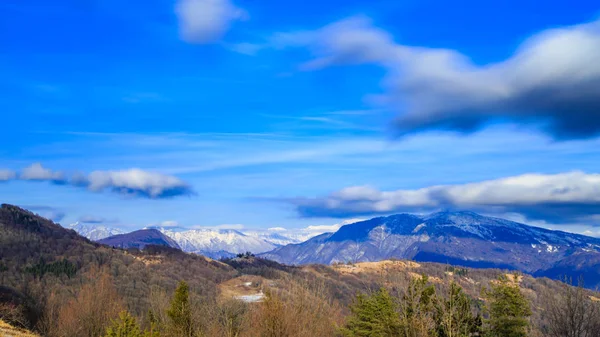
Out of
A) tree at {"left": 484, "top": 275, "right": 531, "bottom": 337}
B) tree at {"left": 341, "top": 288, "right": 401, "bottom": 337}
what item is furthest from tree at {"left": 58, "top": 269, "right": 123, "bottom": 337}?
tree at {"left": 484, "top": 275, "right": 531, "bottom": 337}

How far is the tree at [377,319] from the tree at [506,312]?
31.5 ft

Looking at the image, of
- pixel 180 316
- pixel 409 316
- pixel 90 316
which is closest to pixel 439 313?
pixel 409 316

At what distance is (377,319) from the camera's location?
1889 inches

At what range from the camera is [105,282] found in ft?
256

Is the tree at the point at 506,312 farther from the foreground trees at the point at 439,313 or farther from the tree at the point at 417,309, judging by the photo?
the tree at the point at 417,309

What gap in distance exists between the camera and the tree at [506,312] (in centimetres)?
4741

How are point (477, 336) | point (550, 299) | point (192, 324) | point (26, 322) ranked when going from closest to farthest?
1. point (192, 324)
2. point (477, 336)
3. point (550, 299)
4. point (26, 322)

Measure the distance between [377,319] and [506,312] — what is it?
12945 millimetres

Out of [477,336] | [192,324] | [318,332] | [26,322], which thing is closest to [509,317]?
[477,336]

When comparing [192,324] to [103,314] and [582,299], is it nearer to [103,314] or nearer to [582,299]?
[103,314]

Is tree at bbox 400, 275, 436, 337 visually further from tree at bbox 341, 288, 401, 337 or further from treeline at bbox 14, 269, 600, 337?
tree at bbox 341, 288, 401, 337

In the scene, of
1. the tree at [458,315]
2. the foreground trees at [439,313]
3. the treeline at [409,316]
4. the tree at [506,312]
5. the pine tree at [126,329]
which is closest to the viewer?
the pine tree at [126,329]

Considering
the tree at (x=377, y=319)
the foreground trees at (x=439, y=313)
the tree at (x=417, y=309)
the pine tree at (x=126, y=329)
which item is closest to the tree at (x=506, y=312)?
the foreground trees at (x=439, y=313)

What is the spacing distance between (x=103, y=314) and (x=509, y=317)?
50.7 m
